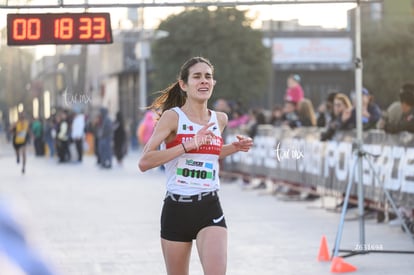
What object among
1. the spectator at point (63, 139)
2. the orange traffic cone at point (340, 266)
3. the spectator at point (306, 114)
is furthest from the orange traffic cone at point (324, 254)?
the spectator at point (63, 139)

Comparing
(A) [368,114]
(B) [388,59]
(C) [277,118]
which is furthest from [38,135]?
(B) [388,59]

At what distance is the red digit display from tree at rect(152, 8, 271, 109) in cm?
4298

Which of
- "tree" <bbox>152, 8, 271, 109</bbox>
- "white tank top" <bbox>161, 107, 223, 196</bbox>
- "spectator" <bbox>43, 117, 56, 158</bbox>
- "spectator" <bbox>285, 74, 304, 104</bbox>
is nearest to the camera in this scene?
"white tank top" <bbox>161, 107, 223, 196</bbox>

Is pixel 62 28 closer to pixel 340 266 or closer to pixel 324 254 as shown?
pixel 324 254

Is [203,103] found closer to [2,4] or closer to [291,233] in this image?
[2,4]

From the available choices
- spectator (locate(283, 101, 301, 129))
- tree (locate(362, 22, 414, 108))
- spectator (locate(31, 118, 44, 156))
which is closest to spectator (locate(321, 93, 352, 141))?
spectator (locate(283, 101, 301, 129))

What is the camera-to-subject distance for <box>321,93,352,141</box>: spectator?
15.7m

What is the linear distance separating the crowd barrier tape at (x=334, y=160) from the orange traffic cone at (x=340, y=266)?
108cm

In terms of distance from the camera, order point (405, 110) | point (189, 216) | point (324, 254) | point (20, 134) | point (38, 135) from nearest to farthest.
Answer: point (189, 216) < point (324, 254) < point (405, 110) < point (20, 134) < point (38, 135)

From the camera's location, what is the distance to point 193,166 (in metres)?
6.99

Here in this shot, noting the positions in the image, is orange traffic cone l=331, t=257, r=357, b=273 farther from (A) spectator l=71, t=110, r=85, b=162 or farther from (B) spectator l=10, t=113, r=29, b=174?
(A) spectator l=71, t=110, r=85, b=162

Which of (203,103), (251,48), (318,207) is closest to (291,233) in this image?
(318,207)

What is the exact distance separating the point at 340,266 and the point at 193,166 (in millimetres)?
3537

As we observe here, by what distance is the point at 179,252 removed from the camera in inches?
272
